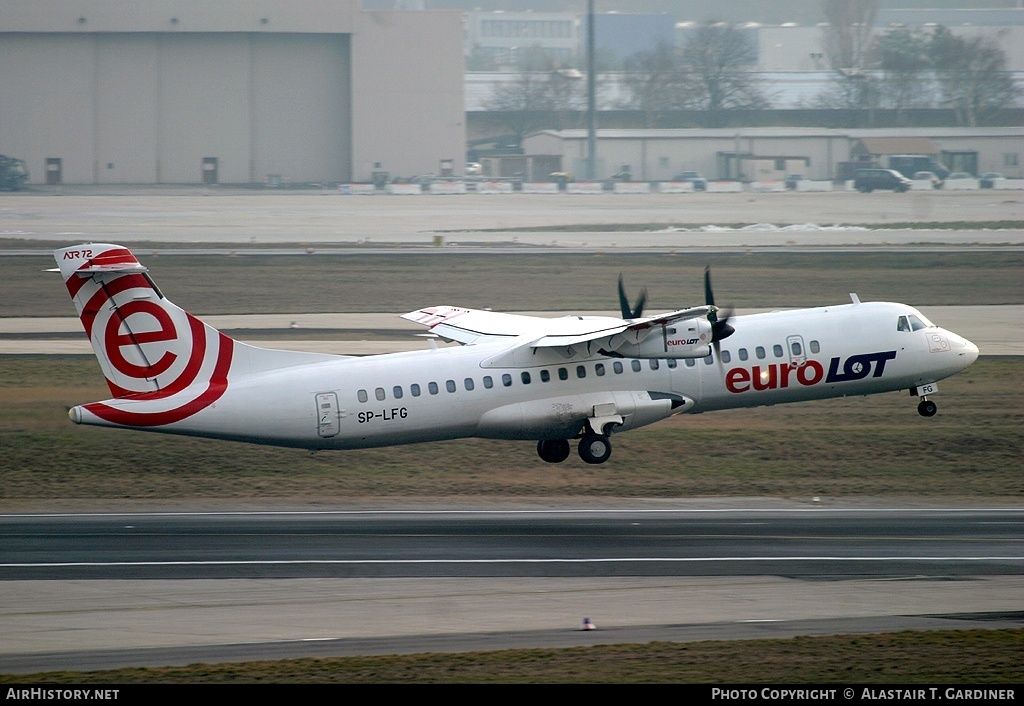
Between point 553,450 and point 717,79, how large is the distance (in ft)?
422

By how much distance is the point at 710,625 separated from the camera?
2123 cm

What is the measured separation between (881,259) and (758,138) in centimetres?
6005

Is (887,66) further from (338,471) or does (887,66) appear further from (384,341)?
(338,471)

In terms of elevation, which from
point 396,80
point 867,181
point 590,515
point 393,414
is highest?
point 396,80

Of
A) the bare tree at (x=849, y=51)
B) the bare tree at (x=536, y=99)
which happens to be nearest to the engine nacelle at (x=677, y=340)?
the bare tree at (x=849, y=51)

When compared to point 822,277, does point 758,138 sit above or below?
above

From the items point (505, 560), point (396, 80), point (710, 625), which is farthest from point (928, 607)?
point (396, 80)

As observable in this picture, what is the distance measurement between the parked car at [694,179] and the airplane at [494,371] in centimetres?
8608

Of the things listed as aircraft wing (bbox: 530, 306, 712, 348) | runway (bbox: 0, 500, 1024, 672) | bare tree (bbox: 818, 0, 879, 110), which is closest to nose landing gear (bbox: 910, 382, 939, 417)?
runway (bbox: 0, 500, 1024, 672)

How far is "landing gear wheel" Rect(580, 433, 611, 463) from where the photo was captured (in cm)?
3553

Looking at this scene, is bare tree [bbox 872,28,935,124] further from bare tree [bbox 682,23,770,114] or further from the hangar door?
the hangar door

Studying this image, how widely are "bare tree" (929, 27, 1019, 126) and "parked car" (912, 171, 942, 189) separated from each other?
71.3 ft

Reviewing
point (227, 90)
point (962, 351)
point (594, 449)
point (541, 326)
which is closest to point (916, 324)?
point (962, 351)

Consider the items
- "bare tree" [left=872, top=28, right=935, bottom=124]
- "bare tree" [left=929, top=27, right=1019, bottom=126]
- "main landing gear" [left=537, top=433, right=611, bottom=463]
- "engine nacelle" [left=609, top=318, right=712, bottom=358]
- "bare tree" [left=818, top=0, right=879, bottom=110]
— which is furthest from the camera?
"bare tree" [left=818, top=0, right=879, bottom=110]
